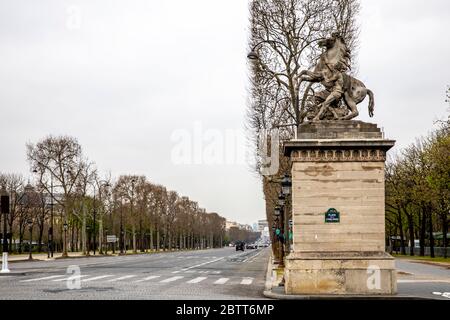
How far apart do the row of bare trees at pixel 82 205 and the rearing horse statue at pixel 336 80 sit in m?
40.7

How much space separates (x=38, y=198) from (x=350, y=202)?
288 ft

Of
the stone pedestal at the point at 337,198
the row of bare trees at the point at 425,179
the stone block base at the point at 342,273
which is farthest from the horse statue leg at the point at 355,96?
the row of bare trees at the point at 425,179

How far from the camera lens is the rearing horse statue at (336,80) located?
21.3 metres

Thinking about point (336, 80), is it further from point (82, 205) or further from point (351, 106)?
point (82, 205)

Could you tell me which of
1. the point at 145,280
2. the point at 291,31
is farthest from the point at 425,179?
the point at 145,280

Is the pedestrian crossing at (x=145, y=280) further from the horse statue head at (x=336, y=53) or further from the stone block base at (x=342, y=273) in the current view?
the horse statue head at (x=336, y=53)

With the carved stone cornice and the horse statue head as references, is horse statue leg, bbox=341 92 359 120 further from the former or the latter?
the carved stone cornice

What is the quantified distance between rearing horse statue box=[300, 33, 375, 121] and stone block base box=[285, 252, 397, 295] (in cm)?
441

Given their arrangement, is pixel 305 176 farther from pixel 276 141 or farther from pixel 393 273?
pixel 276 141

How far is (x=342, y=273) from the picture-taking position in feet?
66.0

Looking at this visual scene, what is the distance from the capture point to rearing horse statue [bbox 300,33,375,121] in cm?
2131

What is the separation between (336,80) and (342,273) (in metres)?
6.14

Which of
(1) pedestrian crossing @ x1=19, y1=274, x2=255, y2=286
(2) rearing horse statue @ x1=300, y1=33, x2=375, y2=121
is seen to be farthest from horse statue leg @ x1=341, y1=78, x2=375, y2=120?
(1) pedestrian crossing @ x1=19, y1=274, x2=255, y2=286
